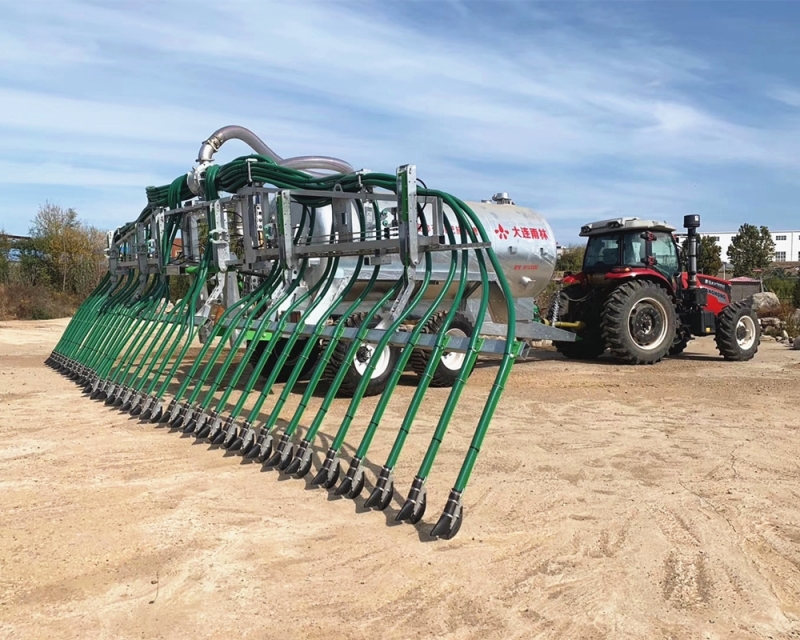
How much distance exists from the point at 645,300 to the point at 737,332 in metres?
1.89

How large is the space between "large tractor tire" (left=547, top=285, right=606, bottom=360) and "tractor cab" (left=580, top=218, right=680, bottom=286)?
0.36 metres

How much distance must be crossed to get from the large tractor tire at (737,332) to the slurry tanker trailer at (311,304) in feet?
7.29

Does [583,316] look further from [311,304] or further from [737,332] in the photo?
[311,304]

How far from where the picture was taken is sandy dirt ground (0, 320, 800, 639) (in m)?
2.91

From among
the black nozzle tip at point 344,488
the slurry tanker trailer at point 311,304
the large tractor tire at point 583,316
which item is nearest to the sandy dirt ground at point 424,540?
the black nozzle tip at point 344,488

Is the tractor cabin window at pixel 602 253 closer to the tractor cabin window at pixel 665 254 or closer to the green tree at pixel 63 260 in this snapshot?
the tractor cabin window at pixel 665 254

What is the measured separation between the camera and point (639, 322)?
1023 cm

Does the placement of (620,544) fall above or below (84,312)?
below

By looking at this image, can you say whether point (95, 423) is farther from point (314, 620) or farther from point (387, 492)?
point (314, 620)

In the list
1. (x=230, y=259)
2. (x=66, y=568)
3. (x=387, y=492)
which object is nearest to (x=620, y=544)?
(x=387, y=492)

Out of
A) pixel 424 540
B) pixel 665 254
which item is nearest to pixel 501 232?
pixel 665 254

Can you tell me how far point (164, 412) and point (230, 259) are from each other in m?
1.72

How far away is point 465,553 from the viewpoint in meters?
3.51

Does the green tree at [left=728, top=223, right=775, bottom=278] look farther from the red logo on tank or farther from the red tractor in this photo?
the red logo on tank
